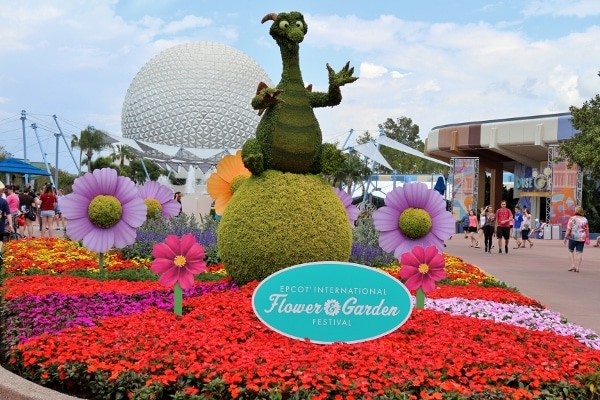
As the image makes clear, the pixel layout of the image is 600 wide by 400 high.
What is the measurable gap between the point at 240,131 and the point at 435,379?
49176mm

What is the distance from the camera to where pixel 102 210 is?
891 centimetres

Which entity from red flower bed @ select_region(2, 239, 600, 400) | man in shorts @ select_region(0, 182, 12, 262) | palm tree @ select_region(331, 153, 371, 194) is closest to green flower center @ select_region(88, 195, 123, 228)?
red flower bed @ select_region(2, 239, 600, 400)

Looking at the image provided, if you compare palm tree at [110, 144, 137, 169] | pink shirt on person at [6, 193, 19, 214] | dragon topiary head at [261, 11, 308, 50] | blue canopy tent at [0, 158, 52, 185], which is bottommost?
pink shirt on person at [6, 193, 19, 214]

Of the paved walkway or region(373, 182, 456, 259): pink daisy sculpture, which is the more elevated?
region(373, 182, 456, 259): pink daisy sculpture

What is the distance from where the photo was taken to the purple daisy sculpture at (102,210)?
8.95 metres

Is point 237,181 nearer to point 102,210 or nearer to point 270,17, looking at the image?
point 102,210

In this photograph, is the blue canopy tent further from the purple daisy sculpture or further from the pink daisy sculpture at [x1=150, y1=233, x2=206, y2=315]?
the pink daisy sculpture at [x1=150, y1=233, x2=206, y2=315]

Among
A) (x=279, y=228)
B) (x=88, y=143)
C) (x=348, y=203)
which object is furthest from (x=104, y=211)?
(x=88, y=143)

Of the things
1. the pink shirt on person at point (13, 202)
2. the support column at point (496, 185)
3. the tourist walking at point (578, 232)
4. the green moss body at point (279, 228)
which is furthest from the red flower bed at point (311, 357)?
the support column at point (496, 185)

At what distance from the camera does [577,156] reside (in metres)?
14.1

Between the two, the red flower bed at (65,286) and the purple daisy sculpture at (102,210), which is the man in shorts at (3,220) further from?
the red flower bed at (65,286)

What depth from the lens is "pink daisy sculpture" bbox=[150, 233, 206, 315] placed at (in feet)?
18.7

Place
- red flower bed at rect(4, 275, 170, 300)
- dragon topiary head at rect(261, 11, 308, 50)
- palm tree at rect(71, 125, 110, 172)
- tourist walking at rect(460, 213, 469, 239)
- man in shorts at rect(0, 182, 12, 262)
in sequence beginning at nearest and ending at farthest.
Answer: red flower bed at rect(4, 275, 170, 300) < dragon topiary head at rect(261, 11, 308, 50) < man in shorts at rect(0, 182, 12, 262) < tourist walking at rect(460, 213, 469, 239) < palm tree at rect(71, 125, 110, 172)

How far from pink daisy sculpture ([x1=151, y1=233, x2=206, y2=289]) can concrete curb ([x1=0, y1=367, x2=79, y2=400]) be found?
5.22ft
